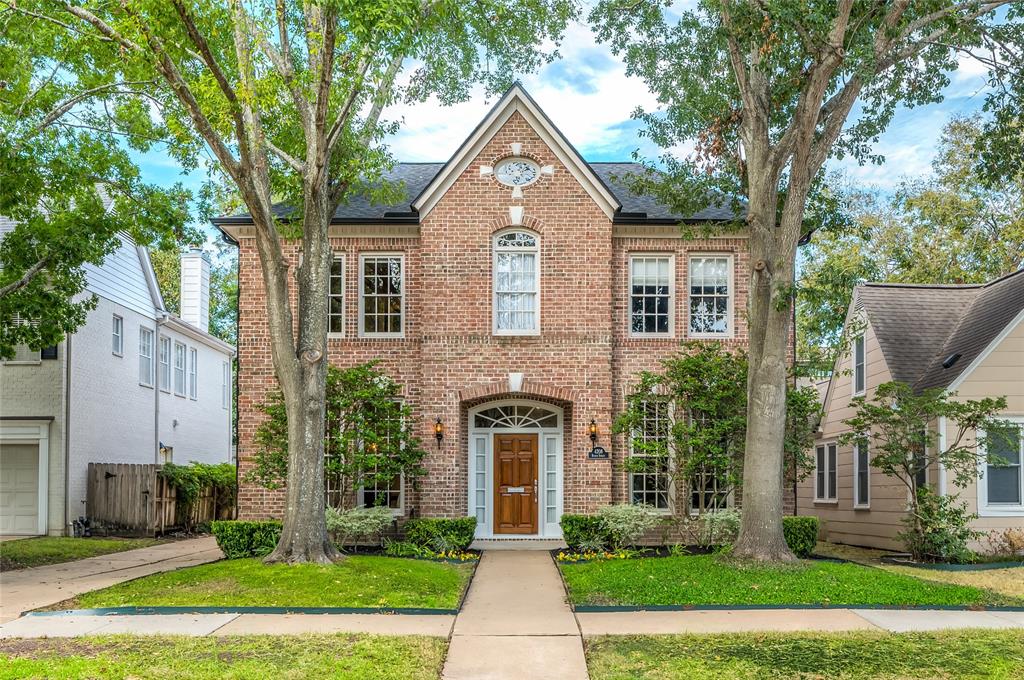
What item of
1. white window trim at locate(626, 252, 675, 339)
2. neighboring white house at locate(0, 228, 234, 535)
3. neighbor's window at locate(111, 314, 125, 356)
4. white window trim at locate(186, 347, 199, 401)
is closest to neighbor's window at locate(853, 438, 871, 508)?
white window trim at locate(626, 252, 675, 339)

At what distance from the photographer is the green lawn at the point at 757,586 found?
440 inches

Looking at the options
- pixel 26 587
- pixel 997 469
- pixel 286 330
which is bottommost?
pixel 26 587

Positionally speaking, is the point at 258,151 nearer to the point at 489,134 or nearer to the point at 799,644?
the point at 489,134

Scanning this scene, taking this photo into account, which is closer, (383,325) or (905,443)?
(905,443)

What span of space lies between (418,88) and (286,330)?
212 inches

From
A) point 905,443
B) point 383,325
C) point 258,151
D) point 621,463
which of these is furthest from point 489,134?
point 905,443

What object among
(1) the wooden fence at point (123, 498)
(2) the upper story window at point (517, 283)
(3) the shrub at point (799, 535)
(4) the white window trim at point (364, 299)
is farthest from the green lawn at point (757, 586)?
(1) the wooden fence at point (123, 498)

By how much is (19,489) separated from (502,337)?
40.1 ft

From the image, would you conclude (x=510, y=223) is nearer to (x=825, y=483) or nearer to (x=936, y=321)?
(x=936, y=321)

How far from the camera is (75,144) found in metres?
17.2

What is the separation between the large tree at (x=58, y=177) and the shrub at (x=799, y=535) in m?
12.3

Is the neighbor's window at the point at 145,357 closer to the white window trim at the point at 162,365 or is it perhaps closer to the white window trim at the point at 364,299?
the white window trim at the point at 162,365

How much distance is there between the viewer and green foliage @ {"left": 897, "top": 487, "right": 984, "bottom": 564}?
15609mm

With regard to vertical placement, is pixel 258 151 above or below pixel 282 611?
above
